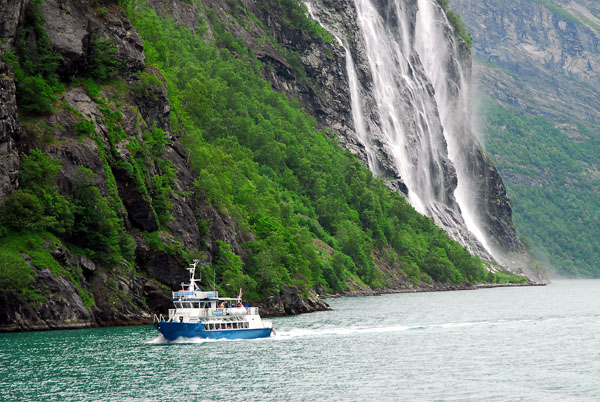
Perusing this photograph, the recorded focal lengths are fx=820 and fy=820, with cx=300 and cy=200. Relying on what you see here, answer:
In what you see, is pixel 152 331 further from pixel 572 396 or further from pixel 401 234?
pixel 401 234

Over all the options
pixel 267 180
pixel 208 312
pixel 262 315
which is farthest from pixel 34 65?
pixel 267 180

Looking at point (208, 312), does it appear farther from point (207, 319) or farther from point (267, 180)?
point (267, 180)

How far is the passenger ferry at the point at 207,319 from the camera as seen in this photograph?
79500mm

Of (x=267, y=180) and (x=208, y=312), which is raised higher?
(x=267, y=180)

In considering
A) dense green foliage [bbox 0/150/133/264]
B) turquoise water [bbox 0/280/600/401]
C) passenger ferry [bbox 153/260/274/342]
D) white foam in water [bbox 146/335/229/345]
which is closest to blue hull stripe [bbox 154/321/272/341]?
passenger ferry [bbox 153/260/274/342]

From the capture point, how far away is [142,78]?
108375 millimetres

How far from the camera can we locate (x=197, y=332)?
8031 cm

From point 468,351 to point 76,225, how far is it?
4237 centimetres

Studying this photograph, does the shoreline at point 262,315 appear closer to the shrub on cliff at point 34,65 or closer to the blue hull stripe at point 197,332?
the blue hull stripe at point 197,332

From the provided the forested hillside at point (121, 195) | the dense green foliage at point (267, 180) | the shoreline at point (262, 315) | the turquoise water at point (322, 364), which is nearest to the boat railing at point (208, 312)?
the turquoise water at point (322, 364)

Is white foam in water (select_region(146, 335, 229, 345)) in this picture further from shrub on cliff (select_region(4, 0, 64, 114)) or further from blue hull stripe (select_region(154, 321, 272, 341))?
shrub on cliff (select_region(4, 0, 64, 114))

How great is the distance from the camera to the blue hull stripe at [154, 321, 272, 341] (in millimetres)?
77250

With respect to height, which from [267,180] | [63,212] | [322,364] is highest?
[267,180]

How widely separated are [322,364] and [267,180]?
315ft
